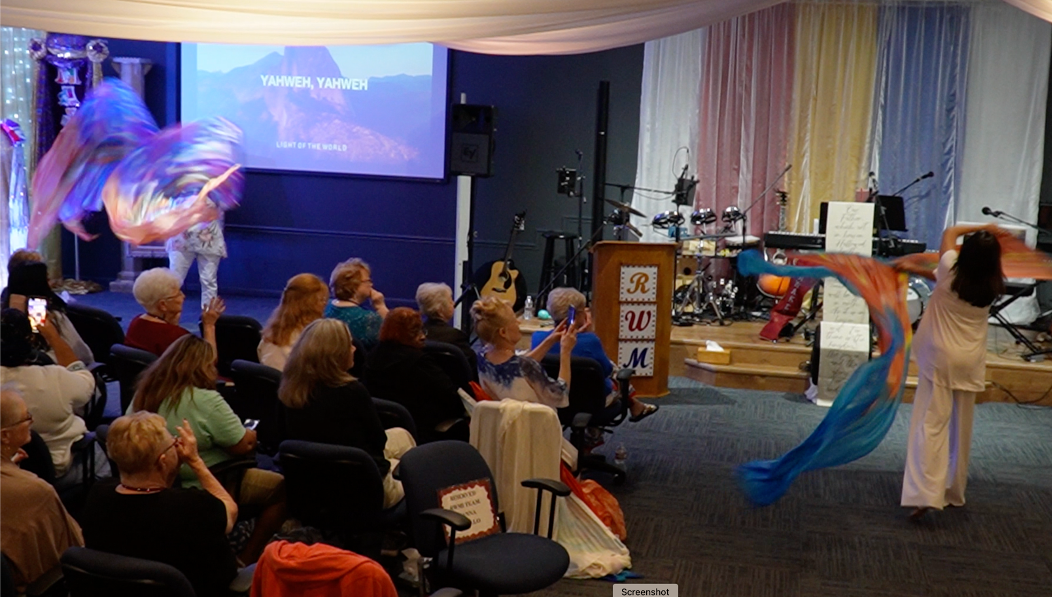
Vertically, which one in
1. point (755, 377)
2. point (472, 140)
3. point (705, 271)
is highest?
point (472, 140)

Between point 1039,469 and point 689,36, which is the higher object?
point 689,36

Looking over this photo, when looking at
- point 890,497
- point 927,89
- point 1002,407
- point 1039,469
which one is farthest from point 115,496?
point 927,89

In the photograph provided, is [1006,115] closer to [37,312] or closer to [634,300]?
[634,300]

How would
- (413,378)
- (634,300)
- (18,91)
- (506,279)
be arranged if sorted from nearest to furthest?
(413,378), (634,300), (506,279), (18,91)

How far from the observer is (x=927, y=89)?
10.7 meters

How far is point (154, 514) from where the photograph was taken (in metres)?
3.12

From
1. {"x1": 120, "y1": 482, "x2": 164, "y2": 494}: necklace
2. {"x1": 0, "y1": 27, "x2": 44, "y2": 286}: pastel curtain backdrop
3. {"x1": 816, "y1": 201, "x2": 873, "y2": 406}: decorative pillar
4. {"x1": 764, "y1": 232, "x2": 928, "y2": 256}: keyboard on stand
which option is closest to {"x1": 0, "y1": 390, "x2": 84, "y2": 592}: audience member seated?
{"x1": 120, "y1": 482, "x2": 164, "y2": 494}: necklace

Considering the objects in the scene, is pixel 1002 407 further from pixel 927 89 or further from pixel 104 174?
pixel 104 174

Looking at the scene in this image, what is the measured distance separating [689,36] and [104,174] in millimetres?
6787

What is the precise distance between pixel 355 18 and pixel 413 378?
5.50 feet

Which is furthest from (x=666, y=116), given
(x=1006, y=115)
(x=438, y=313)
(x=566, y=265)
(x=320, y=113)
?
(x=438, y=313)

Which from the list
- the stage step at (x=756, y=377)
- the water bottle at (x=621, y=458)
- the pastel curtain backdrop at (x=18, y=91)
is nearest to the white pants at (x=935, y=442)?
the water bottle at (x=621, y=458)

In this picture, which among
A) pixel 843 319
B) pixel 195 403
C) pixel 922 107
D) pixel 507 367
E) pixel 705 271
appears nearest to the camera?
pixel 195 403

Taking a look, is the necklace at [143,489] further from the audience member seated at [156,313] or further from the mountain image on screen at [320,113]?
the mountain image on screen at [320,113]
